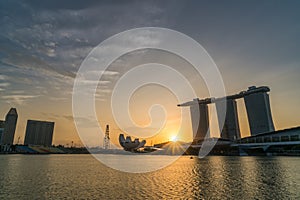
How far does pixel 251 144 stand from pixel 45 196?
17223 cm

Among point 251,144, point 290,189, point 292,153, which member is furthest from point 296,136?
point 290,189

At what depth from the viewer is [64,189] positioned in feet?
110

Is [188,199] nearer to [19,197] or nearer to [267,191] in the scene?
[267,191]

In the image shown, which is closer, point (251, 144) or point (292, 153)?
point (292, 153)

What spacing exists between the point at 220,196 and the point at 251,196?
369 cm

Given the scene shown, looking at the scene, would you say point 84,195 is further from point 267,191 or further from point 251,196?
point 267,191

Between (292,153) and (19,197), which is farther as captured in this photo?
(292,153)

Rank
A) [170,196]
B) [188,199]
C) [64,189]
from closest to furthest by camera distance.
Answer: [188,199] → [170,196] → [64,189]

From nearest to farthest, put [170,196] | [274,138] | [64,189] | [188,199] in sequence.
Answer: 1. [188,199]
2. [170,196]
3. [64,189]
4. [274,138]

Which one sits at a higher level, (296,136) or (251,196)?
(296,136)

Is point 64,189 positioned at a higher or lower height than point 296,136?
lower

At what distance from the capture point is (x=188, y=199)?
27.2m

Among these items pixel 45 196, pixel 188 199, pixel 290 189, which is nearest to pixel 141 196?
pixel 188 199

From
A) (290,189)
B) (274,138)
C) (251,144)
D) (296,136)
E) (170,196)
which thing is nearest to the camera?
(170,196)
